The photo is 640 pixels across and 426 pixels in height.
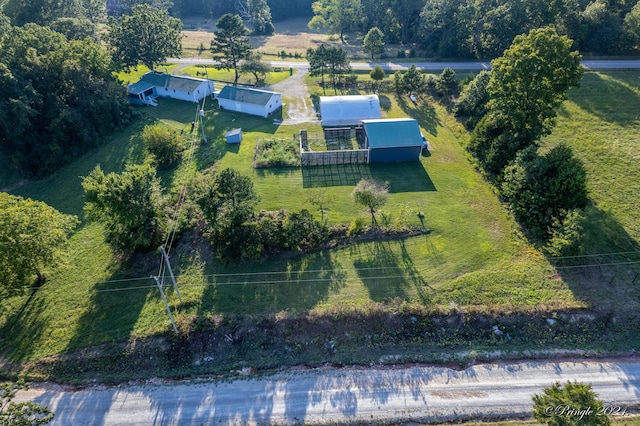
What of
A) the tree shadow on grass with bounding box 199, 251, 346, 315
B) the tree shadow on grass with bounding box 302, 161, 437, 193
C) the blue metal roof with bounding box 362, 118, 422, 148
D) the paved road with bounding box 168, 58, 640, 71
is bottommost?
the tree shadow on grass with bounding box 199, 251, 346, 315

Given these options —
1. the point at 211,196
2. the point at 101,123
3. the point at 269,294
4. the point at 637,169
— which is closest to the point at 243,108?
the point at 101,123

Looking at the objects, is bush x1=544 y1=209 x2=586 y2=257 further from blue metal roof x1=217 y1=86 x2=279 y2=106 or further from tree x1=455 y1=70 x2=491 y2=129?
blue metal roof x1=217 y1=86 x2=279 y2=106

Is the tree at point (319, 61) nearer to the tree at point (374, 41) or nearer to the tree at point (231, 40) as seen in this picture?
the tree at point (231, 40)

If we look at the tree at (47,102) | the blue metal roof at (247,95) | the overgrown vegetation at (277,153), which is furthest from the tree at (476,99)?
the tree at (47,102)

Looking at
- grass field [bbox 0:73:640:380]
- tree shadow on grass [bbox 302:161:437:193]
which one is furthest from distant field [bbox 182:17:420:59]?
grass field [bbox 0:73:640:380]

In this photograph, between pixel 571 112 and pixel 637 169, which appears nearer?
pixel 637 169

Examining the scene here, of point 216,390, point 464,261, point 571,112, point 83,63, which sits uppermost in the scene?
point 83,63

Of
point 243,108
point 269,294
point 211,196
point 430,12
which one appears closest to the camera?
point 269,294

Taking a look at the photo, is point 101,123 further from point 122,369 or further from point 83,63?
point 122,369

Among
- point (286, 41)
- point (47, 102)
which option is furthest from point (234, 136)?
point (286, 41)
